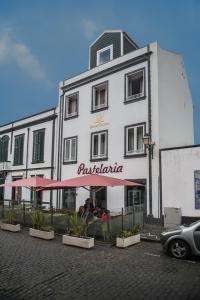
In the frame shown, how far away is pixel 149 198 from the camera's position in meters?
17.0

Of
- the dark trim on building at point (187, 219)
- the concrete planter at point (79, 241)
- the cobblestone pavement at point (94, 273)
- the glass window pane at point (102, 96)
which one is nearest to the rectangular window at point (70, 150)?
the glass window pane at point (102, 96)

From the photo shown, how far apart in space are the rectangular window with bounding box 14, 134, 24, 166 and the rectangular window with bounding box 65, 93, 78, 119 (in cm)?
623

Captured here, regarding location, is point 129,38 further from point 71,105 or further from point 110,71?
point 71,105

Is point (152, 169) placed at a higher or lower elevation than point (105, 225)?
higher

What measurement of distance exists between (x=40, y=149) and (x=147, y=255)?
16639 mm

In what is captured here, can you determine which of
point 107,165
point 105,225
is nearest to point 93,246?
point 105,225

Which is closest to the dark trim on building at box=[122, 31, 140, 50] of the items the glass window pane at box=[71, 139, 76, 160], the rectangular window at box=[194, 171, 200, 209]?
the glass window pane at box=[71, 139, 76, 160]

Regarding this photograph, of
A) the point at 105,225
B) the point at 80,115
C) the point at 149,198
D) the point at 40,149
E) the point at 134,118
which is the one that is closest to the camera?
the point at 105,225

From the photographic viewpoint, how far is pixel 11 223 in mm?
15484

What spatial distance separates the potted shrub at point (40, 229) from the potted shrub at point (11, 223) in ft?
5.07

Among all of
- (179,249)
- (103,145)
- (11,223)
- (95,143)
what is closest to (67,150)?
(95,143)

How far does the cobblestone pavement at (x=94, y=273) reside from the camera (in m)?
6.55

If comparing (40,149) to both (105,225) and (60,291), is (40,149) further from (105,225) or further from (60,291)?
(60,291)

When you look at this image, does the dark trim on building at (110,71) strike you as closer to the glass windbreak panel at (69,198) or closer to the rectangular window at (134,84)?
the rectangular window at (134,84)
